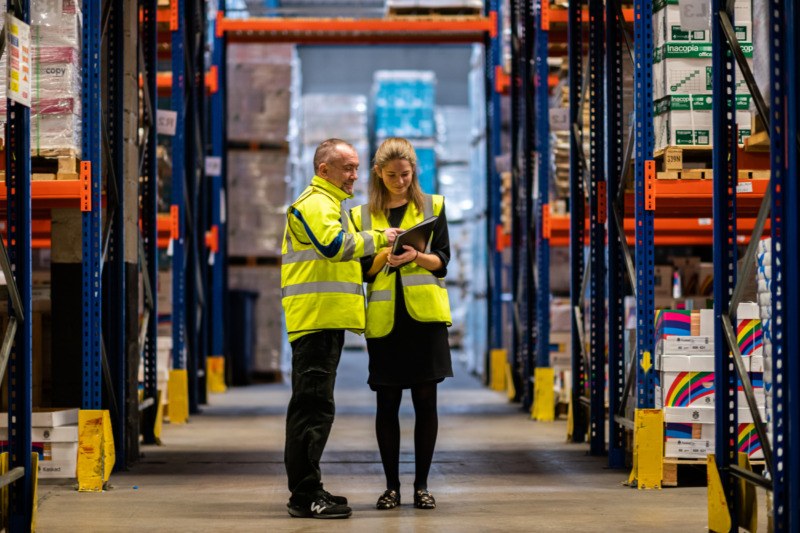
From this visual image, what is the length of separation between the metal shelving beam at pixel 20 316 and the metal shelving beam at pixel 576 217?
14.4 ft

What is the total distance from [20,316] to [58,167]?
176 centimetres

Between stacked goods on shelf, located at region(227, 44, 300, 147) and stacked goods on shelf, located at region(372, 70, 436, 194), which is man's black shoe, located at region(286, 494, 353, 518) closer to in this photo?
stacked goods on shelf, located at region(227, 44, 300, 147)

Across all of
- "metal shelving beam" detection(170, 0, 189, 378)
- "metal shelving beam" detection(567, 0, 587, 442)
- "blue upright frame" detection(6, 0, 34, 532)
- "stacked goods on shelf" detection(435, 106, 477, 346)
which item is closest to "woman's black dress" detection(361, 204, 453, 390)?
"blue upright frame" detection(6, 0, 34, 532)

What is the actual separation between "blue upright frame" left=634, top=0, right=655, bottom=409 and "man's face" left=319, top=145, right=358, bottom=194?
5.83ft

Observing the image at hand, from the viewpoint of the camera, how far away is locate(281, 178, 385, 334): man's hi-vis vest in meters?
4.78

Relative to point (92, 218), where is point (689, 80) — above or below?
above

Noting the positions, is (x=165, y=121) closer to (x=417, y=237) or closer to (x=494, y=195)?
(x=417, y=237)

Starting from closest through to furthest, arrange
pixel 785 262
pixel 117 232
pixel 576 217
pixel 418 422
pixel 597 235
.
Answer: pixel 785 262 < pixel 418 422 < pixel 117 232 < pixel 597 235 < pixel 576 217

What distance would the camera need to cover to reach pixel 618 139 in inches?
262

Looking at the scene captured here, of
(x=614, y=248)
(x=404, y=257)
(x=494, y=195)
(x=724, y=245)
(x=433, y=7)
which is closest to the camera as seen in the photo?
(x=724, y=245)

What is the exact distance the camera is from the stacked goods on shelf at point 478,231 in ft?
47.1

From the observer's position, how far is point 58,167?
234 inches

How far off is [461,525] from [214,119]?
9.26 meters

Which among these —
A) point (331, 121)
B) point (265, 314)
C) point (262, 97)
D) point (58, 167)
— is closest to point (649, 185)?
point (58, 167)
